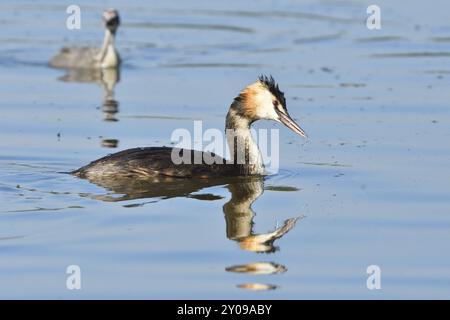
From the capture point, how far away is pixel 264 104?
43.4ft

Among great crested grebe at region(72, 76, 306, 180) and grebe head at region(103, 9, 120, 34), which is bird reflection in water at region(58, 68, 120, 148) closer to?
grebe head at region(103, 9, 120, 34)

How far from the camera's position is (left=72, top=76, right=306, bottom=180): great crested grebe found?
12641 mm

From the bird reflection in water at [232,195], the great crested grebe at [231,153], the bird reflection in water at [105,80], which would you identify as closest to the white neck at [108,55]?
the bird reflection in water at [105,80]

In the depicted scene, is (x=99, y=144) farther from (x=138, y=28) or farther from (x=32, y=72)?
(x=138, y=28)

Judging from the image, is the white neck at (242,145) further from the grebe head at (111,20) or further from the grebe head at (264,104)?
the grebe head at (111,20)

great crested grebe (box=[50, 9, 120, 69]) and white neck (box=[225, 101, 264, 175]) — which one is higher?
great crested grebe (box=[50, 9, 120, 69])

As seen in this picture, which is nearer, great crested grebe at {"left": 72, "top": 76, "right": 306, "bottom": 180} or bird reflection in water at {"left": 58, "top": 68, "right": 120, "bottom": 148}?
great crested grebe at {"left": 72, "top": 76, "right": 306, "bottom": 180}

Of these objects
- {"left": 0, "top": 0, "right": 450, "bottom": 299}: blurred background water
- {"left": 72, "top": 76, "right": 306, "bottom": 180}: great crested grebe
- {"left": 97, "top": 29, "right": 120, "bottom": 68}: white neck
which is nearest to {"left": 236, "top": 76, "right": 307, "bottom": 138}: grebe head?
{"left": 72, "top": 76, "right": 306, "bottom": 180}: great crested grebe

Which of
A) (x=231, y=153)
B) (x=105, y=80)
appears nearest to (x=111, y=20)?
(x=105, y=80)

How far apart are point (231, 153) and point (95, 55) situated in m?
9.25

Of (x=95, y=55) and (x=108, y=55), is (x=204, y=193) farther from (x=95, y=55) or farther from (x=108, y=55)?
(x=95, y=55)

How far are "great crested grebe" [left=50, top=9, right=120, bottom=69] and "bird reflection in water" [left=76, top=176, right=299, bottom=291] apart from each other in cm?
885
